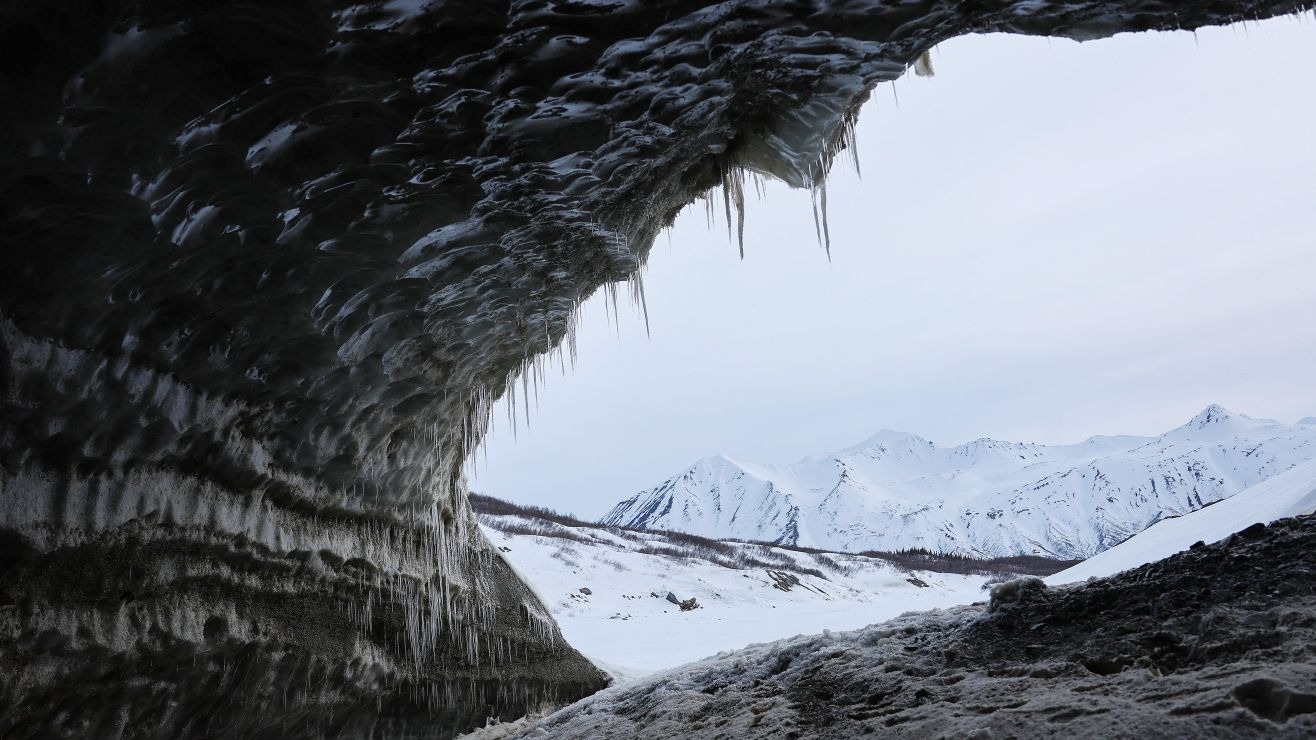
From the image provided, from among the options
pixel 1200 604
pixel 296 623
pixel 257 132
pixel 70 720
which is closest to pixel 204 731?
pixel 296 623

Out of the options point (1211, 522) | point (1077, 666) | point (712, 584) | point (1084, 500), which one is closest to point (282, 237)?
point (1077, 666)

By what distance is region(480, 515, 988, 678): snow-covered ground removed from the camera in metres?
14.6

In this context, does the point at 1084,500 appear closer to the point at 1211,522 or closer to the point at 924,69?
the point at 1211,522

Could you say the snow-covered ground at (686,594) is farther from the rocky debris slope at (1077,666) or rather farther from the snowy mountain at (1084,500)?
the snowy mountain at (1084,500)

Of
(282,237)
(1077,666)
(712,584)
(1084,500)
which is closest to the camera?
(1077,666)

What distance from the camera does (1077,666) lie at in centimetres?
244

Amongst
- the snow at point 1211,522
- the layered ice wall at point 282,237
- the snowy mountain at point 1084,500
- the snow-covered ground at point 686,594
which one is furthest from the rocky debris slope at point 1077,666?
the snowy mountain at point 1084,500

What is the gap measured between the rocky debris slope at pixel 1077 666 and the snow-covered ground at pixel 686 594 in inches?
338

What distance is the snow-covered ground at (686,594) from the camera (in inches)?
Result: 574

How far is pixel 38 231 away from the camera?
2281 mm

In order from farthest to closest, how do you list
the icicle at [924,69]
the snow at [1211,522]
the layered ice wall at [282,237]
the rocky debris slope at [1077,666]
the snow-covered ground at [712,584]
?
1. the snow-covered ground at [712,584]
2. the snow at [1211,522]
3. the icicle at [924,69]
4. the layered ice wall at [282,237]
5. the rocky debris slope at [1077,666]

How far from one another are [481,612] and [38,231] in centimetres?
493

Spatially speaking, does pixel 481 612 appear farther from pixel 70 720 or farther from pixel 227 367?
pixel 227 367

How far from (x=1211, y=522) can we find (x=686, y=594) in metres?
14.3
